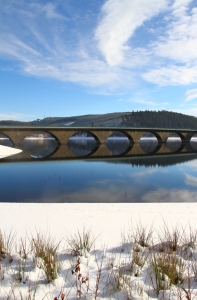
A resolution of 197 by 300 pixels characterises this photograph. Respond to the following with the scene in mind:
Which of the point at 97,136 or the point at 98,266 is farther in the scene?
the point at 97,136

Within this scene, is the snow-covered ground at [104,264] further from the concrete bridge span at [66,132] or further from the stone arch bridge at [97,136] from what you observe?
the concrete bridge span at [66,132]

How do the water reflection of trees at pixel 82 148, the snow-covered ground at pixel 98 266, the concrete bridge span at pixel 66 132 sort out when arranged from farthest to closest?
the concrete bridge span at pixel 66 132
the water reflection of trees at pixel 82 148
the snow-covered ground at pixel 98 266

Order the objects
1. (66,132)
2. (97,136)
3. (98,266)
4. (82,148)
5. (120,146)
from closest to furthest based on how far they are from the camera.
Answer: (98,266)
(82,148)
(66,132)
(120,146)
(97,136)

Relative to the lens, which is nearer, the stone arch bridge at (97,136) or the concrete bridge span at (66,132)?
the stone arch bridge at (97,136)

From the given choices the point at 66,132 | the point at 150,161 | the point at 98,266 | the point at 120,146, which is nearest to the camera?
the point at 98,266

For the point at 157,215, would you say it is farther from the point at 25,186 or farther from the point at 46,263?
the point at 25,186

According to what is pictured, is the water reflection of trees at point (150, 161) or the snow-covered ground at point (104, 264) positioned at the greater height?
the water reflection of trees at point (150, 161)

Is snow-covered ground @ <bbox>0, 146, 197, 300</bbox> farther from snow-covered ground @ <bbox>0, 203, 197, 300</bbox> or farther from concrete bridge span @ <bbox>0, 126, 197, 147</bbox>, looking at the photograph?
concrete bridge span @ <bbox>0, 126, 197, 147</bbox>

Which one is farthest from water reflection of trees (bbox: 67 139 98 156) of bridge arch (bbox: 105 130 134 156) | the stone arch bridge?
bridge arch (bbox: 105 130 134 156)

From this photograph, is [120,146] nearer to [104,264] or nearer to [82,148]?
[82,148]

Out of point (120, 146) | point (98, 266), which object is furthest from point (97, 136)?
point (98, 266)

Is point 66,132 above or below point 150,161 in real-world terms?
above

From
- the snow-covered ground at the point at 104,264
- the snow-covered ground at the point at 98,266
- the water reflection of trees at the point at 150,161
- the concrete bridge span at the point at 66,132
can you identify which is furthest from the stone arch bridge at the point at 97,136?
the snow-covered ground at the point at 98,266

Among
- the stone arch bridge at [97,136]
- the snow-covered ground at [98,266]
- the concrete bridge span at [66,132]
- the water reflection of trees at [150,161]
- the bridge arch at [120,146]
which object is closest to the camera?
the snow-covered ground at [98,266]
